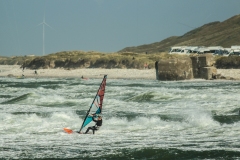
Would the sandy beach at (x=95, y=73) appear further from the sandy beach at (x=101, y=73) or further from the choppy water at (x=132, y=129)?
the choppy water at (x=132, y=129)

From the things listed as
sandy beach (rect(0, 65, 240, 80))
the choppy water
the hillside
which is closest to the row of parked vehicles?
sandy beach (rect(0, 65, 240, 80))

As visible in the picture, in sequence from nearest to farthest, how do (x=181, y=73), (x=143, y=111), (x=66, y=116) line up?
(x=66, y=116), (x=143, y=111), (x=181, y=73)

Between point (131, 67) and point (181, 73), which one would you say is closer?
point (181, 73)

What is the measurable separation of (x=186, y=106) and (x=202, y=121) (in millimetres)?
6242

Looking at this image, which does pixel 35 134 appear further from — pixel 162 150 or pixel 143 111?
pixel 143 111

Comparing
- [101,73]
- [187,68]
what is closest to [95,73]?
[101,73]

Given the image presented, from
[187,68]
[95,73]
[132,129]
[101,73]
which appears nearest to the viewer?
[132,129]

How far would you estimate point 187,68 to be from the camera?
1892 inches

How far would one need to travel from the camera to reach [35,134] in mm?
19125

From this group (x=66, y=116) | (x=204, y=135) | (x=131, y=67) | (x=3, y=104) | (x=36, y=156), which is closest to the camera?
(x=36, y=156)

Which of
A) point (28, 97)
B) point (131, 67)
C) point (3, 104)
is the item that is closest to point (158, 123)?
point (3, 104)

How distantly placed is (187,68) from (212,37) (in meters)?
94.3

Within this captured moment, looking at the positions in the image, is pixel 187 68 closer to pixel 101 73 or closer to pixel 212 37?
pixel 101 73

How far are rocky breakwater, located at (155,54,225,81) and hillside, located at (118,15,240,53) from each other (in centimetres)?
7559
